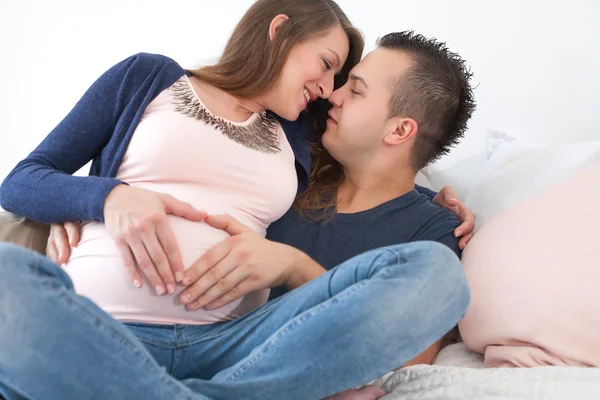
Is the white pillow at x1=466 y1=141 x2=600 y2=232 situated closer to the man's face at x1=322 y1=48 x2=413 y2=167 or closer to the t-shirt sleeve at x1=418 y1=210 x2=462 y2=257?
the t-shirt sleeve at x1=418 y1=210 x2=462 y2=257

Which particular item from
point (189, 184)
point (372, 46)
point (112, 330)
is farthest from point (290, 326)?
point (372, 46)

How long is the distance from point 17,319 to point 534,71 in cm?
139

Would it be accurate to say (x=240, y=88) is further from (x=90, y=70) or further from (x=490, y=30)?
(x=90, y=70)

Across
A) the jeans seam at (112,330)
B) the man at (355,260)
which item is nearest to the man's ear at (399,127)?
the man at (355,260)

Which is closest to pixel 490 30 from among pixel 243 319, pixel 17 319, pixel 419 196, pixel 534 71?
pixel 534 71

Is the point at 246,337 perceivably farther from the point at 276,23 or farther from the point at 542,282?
the point at 276,23

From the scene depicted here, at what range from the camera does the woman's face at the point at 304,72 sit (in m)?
1.25

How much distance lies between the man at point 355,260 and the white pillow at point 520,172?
0.14m

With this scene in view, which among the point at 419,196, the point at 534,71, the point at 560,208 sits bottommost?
the point at 419,196

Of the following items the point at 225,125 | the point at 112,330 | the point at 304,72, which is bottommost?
the point at 112,330

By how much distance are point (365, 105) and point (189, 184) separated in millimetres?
442

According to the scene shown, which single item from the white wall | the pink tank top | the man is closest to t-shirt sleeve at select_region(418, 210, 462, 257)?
the man

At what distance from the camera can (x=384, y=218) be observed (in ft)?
4.30

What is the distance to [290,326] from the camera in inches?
33.5
